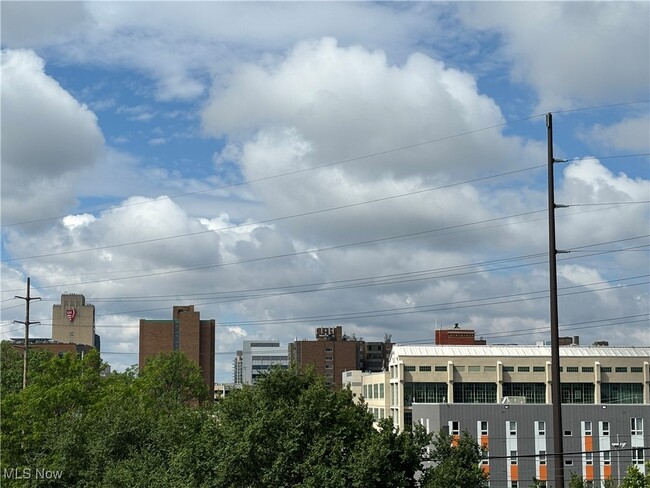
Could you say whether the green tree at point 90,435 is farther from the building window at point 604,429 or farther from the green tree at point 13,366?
the building window at point 604,429

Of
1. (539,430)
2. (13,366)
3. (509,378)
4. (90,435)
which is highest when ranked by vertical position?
(13,366)

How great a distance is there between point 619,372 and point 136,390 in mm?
62143

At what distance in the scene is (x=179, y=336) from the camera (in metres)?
179

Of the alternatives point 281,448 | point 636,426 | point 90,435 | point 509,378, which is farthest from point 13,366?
point 636,426

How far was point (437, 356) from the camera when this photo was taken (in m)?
108

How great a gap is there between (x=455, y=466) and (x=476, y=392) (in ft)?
263

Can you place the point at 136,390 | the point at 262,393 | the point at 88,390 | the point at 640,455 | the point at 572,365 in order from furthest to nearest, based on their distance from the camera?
1. the point at 572,365
2. the point at 640,455
3. the point at 136,390
4. the point at 88,390
5. the point at 262,393

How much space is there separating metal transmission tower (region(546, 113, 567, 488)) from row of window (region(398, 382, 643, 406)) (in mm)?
78251

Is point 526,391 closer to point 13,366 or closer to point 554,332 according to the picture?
point 13,366

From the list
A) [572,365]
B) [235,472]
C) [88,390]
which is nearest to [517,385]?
[572,365]

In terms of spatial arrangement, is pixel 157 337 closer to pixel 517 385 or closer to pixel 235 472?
pixel 517 385

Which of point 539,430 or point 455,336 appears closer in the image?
point 539,430

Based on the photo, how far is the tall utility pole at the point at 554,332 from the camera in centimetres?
2795

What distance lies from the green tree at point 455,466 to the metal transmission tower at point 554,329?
2806mm
